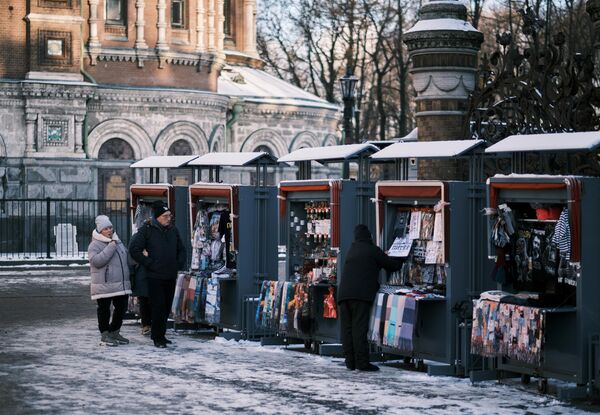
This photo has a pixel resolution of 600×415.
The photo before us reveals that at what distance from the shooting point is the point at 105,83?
4566cm

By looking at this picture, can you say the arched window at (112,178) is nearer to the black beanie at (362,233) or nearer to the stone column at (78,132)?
the stone column at (78,132)

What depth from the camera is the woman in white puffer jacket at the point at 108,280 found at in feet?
56.7

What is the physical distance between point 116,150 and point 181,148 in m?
2.42

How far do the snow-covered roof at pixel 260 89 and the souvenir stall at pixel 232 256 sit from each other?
31784mm

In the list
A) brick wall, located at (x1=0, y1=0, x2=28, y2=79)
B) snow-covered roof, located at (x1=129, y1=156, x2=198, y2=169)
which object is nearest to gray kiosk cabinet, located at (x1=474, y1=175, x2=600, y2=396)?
snow-covered roof, located at (x1=129, y1=156, x2=198, y2=169)

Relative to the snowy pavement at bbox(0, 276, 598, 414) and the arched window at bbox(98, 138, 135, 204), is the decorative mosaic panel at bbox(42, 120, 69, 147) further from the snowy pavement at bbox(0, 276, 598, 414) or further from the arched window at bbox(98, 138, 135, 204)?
the snowy pavement at bbox(0, 276, 598, 414)

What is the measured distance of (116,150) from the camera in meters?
45.7

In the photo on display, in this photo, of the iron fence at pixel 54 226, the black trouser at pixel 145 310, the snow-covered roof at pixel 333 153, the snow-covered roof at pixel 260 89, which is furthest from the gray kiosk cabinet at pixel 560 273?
the snow-covered roof at pixel 260 89

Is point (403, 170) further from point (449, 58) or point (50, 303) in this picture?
point (50, 303)

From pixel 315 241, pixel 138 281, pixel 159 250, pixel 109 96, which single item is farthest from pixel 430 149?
pixel 109 96

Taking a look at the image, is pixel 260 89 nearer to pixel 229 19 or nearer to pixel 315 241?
pixel 229 19

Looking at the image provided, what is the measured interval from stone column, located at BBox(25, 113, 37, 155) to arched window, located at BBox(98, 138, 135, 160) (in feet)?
8.13

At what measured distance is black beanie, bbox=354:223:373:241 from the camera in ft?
50.4

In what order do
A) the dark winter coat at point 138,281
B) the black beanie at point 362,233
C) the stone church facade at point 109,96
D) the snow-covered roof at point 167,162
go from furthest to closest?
the stone church facade at point 109,96
the snow-covered roof at point 167,162
the dark winter coat at point 138,281
the black beanie at point 362,233
